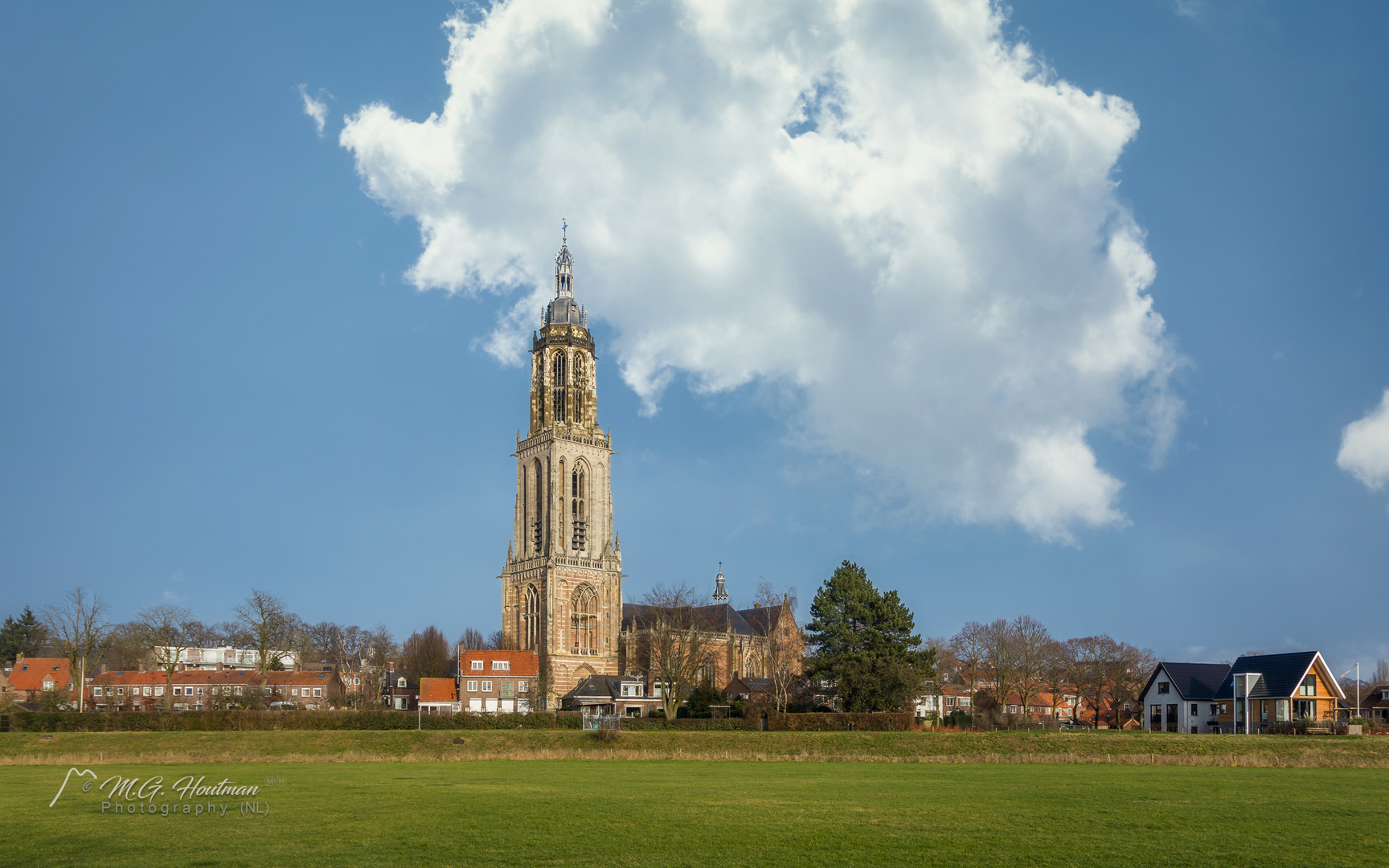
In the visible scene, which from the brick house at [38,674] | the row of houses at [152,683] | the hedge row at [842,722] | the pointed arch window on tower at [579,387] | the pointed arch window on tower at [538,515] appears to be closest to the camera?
the hedge row at [842,722]

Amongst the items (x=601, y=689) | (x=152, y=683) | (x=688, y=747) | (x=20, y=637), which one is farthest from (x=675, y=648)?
(x=20, y=637)

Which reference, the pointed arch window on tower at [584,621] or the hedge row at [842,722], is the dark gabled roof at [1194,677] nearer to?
the hedge row at [842,722]

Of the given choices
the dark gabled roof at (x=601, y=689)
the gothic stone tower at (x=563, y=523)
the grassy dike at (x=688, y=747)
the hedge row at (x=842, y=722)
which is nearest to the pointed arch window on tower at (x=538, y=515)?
the gothic stone tower at (x=563, y=523)

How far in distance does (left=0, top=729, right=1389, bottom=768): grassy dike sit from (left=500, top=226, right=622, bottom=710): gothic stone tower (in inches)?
2073

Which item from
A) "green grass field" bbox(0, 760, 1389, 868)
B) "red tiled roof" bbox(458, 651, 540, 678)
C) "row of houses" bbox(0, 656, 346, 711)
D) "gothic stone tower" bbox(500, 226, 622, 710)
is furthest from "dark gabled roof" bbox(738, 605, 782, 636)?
"green grass field" bbox(0, 760, 1389, 868)

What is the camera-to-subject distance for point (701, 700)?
7688 centimetres

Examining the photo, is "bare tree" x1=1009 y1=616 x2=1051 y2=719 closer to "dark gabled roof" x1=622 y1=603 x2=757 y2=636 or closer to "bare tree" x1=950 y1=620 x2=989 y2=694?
"bare tree" x1=950 y1=620 x2=989 y2=694

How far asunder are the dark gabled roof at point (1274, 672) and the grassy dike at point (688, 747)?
14046mm

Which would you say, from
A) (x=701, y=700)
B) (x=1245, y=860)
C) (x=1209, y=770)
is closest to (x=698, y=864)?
(x=1245, y=860)

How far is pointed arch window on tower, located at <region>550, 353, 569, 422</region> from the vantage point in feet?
392

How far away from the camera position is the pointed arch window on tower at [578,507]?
11500cm

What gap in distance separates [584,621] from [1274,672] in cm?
6657

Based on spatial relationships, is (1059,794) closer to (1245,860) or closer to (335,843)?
(1245,860)

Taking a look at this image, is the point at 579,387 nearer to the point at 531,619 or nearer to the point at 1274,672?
the point at 531,619
